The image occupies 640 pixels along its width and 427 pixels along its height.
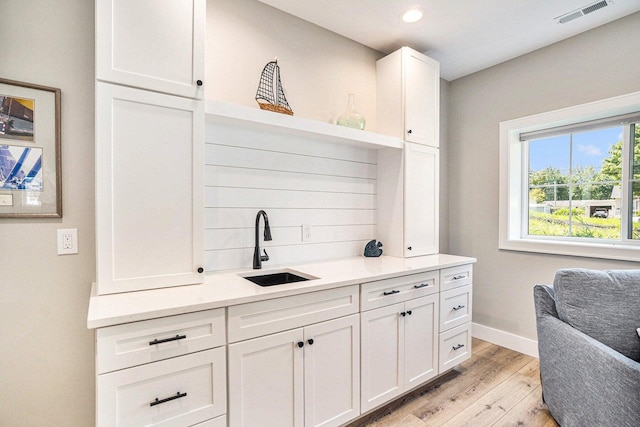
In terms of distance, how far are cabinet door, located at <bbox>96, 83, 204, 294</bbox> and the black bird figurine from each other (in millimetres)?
1341

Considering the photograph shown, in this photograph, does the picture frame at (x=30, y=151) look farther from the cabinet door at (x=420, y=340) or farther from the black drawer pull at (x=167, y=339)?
the cabinet door at (x=420, y=340)

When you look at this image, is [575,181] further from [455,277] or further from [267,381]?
[267,381]

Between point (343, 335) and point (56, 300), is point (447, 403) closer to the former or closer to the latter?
point (343, 335)

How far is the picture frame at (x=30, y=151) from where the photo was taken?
1376 mm

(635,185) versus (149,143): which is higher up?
(149,143)

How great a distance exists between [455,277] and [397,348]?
0.74 m

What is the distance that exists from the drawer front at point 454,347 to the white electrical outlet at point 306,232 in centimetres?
117

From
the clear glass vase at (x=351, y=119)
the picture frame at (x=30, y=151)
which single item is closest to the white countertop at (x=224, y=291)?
the picture frame at (x=30, y=151)

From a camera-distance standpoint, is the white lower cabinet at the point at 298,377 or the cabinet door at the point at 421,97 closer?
the white lower cabinet at the point at 298,377

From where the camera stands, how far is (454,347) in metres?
2.34

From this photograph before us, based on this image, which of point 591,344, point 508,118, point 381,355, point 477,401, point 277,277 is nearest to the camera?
point 591,344

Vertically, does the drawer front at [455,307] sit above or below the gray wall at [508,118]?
below

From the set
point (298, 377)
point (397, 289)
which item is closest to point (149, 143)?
point (298, 377)

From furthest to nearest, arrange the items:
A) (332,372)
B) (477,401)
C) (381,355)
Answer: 1. (477,401)
2. (381,355)
3. (332,372)
